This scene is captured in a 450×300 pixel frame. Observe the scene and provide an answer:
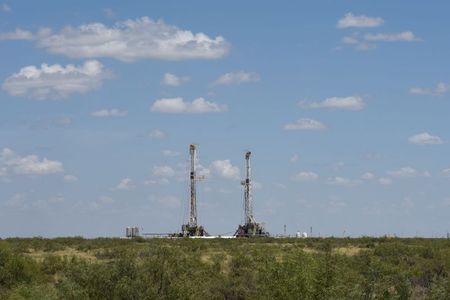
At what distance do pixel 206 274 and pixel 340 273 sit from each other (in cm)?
1505

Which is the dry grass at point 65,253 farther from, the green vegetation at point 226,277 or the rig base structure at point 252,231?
the rig base structure at point 252,231

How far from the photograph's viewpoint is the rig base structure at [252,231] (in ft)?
313

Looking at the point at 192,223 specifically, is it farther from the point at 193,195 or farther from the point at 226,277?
the point at 226,277

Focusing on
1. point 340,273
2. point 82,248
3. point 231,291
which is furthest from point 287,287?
point 82,248

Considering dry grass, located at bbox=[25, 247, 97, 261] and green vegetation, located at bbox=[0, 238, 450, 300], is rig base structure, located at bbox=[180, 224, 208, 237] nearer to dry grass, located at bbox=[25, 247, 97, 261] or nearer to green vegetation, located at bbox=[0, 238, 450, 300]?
dry grass, located at bbox=[25, 247, 97, 261]

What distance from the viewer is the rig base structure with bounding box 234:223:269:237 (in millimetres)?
95500

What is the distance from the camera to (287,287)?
93.8 feet

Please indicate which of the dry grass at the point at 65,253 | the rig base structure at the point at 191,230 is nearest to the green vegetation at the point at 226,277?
the dry grass at the point at 65,253

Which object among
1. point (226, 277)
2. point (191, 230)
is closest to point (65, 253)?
point (226, 277)

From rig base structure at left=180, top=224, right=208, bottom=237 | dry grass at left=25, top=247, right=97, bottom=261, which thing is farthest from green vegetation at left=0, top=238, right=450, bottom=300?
rig base structure at left=180, top=224, right=208, bottom=237

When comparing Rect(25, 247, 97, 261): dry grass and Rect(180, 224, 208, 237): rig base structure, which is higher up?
Rect(180, 224, 208, 237): rig base structure

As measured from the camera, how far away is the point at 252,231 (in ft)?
314

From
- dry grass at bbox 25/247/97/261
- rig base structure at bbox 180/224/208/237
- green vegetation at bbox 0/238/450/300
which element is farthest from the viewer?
rig base structure at bbox 180/224/208/237

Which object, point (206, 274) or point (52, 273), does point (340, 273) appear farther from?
point (52, 273)
